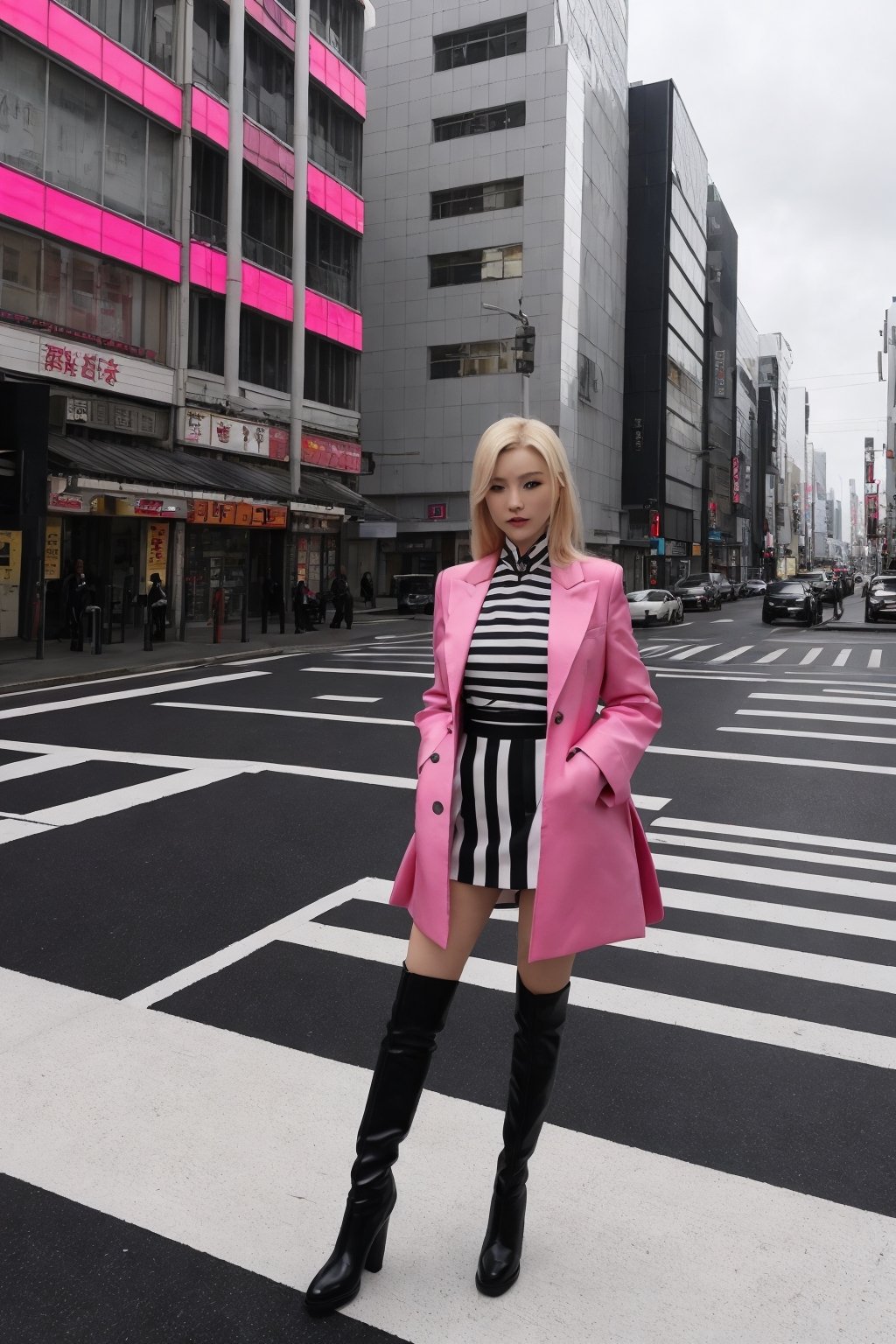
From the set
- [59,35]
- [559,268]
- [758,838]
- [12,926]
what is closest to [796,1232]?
[12,926]

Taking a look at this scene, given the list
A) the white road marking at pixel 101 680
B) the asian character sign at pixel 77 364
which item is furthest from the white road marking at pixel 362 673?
the asian character sign at pixel 77 364

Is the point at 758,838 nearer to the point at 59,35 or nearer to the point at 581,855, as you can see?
the point at 581,855

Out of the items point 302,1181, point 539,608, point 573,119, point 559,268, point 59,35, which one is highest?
point 573,119

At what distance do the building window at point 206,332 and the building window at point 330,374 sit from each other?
204 inches

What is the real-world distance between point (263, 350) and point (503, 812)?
105 feet

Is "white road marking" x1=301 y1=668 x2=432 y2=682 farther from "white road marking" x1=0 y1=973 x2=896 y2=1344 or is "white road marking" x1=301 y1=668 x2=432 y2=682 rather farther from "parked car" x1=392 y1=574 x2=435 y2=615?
"parked car" x1=392 y1=574 x2=435 y2=615

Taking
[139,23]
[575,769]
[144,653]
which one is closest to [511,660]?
[575,769]

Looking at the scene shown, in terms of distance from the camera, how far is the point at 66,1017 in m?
4.14

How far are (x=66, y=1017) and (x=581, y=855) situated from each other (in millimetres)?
2527

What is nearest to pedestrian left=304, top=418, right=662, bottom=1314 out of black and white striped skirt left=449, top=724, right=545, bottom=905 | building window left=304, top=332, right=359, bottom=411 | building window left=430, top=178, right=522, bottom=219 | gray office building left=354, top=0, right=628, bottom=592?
black and white striped skirt left=449, top=724, right=545, bottom=905

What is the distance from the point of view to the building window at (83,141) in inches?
878

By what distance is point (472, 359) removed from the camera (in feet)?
165

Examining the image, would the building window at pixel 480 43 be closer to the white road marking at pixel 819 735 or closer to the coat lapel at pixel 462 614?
the white road marking at pixel 819 735

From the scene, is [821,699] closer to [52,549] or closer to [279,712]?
[279,712]
